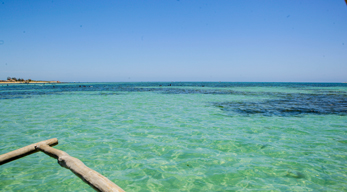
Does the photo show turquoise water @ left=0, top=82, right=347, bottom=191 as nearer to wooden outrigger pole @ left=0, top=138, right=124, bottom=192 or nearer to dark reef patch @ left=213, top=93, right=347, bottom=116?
wooden outrigger pole @ left=0, top=138, right=124, bottom=192

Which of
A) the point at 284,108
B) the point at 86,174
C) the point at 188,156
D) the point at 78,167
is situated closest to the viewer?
the point at 86,174

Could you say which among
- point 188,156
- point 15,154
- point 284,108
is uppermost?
point 15,154

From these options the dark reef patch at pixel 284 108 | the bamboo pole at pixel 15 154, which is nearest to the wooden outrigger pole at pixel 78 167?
the bamboo pole at pixel 15 154

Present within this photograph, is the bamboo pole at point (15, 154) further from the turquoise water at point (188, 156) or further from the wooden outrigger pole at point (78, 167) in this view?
the turquoise water at point (188, 156)

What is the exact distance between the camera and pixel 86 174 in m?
3.48

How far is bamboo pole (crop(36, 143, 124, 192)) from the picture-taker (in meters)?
2.99

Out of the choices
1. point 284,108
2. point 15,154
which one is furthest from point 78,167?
point 284,108

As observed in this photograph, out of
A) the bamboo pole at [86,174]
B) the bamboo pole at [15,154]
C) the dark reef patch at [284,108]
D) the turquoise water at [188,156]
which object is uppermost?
the bamboo pole at [86,174]

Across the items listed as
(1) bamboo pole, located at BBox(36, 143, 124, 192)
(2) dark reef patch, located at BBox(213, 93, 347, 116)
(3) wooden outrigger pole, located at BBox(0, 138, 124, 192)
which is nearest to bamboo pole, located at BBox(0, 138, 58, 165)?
(3) wooden outrigger pole, located at BBox(0, 138, 124, 192)

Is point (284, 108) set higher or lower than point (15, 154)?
lower

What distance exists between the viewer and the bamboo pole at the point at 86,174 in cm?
299

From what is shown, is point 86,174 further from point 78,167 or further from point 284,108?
point 284,108

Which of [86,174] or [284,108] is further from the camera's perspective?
[284,108]

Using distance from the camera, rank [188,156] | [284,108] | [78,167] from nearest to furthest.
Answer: [78,167] < [188,156] < [284,108]
